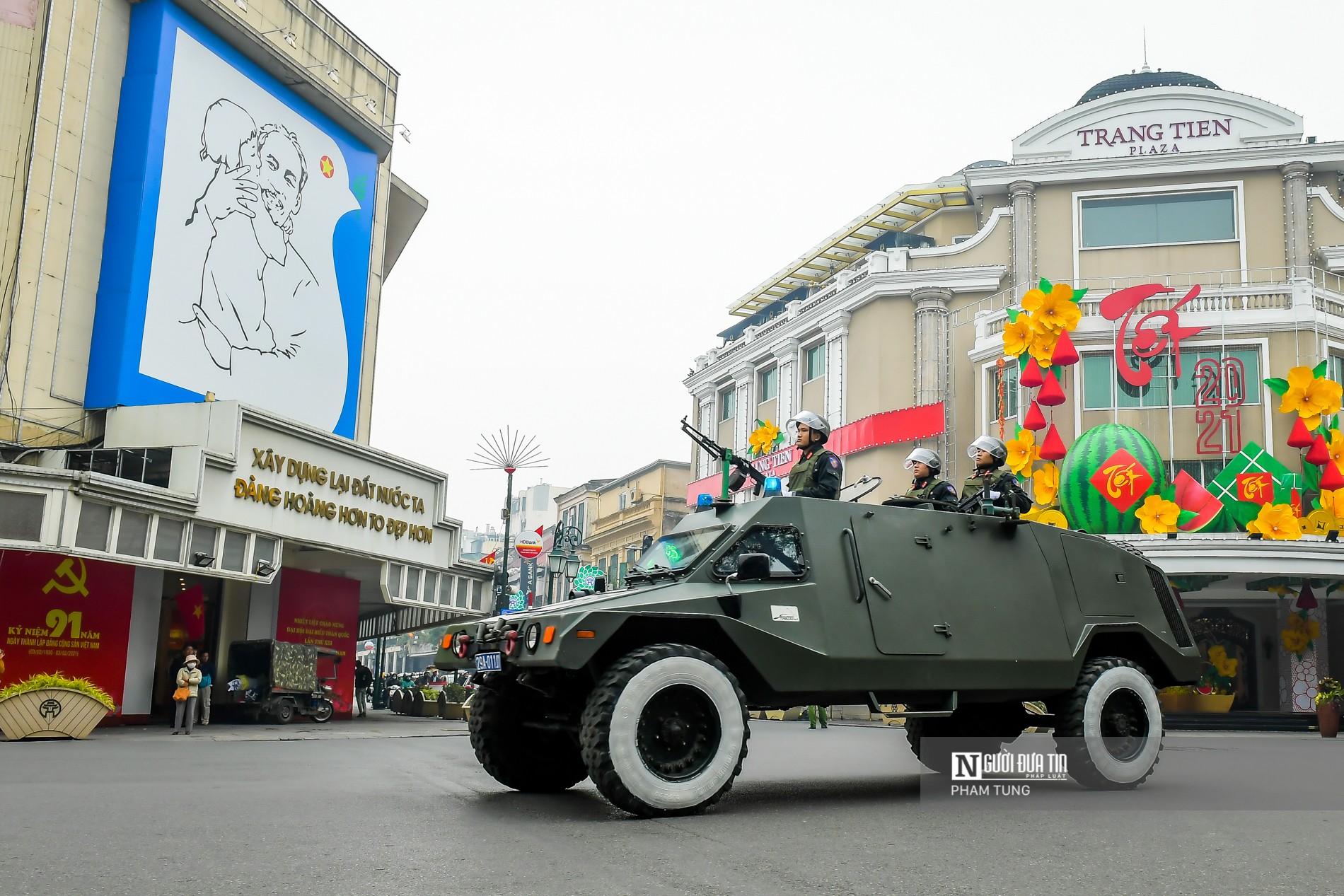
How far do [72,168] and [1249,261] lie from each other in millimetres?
33249

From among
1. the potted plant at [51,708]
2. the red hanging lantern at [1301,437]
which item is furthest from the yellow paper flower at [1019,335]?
the potted plant at [51,708]

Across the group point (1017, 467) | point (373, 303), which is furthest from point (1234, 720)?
point (373, 303)

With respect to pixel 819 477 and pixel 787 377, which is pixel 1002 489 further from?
pixel 787 377

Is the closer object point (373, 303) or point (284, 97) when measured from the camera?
point (284, 97)

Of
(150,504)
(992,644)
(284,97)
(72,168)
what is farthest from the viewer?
(284,97)

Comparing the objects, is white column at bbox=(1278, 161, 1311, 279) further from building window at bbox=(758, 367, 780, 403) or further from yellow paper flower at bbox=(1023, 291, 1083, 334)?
building window at bbox=(758, 367, 780, 403)

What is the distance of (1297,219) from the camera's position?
37562mm

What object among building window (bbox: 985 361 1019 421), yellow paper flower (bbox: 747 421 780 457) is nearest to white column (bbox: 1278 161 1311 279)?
building window (bbox: 985 361 1019 421)

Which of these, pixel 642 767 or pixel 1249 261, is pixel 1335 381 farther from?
pixel 642 767

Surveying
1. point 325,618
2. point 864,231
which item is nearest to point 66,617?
point 325,618

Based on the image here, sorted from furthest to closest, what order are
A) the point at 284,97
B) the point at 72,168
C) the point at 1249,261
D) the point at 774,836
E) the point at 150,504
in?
the point at 1249,261, the point at 284,97, the point at 72,168, the point at 150,504, the point at 774,836

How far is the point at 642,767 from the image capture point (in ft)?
23.9

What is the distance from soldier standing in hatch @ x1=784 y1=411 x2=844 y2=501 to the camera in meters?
9.67

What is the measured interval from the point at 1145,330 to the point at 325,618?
24083 mm
